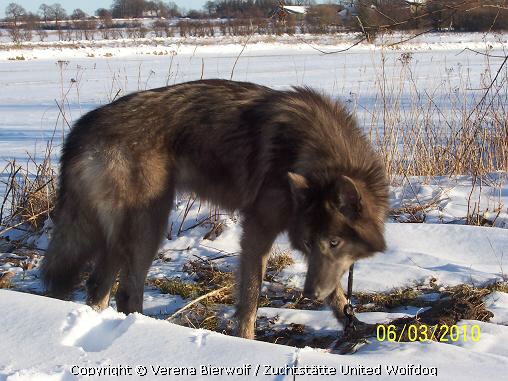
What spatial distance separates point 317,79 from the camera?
16438 millimetres

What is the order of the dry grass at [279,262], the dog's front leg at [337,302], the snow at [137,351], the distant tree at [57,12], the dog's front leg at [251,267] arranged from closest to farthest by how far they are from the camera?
the snow at [137,351]
the dog's front leg at [251,267]
the dog's front leg at [337,302]
the dry grass at [279,262]
the distant tree at [57,12]

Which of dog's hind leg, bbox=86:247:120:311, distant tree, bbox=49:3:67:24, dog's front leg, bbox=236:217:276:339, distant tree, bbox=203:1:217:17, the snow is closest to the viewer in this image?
the snow

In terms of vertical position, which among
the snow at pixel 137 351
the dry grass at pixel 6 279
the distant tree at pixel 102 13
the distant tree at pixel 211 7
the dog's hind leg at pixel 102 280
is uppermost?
the distant tree at pixel 102 13

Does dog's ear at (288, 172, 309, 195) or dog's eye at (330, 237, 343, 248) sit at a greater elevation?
dog's ear at (288, 172, 309, 195)

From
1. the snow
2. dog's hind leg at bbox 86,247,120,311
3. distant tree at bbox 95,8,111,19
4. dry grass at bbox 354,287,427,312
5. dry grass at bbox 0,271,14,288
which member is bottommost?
dry grass at bbox 354,287,427,312

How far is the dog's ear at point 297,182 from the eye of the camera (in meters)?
3.52

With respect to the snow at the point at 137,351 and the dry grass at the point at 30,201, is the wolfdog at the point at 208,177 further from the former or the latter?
the dry grass at the point at 30,201

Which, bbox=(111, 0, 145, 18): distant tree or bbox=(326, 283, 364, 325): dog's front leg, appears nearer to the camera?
bbox=(326, 283, 364, 325): dog's front leg

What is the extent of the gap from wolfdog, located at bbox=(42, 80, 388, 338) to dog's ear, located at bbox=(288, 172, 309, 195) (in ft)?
0.40

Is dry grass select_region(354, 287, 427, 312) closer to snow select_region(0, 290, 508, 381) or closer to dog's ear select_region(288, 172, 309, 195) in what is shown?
dog's ear select_region(288, 172, 309, 195)

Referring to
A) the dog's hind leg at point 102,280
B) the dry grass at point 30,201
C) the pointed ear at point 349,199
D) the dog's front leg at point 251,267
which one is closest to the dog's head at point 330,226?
the pointed ear at point 349,199

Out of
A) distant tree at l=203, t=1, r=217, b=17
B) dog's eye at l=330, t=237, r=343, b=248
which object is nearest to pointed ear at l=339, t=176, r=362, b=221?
dog's eye at l=330, t=237, r=343, b=248

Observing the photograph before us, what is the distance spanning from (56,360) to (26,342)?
0.22 metres

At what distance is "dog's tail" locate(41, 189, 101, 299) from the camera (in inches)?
162
